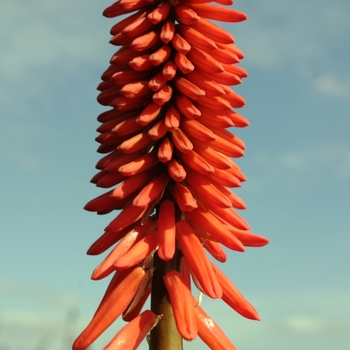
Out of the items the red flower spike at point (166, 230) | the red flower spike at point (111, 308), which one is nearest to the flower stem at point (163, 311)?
the red flower spike at point (111, 308)

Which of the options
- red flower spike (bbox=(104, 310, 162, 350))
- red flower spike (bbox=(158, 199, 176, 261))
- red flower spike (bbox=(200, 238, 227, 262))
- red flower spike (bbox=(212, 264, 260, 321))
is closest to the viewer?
red flower spike (bbox=(104, 310, 162, 350))

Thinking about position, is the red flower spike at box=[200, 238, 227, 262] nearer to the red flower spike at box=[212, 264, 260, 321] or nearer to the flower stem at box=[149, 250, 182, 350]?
the red flower spike at box=[212, 264, 260, 321]

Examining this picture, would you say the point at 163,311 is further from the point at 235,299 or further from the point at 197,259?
the point at 235,299

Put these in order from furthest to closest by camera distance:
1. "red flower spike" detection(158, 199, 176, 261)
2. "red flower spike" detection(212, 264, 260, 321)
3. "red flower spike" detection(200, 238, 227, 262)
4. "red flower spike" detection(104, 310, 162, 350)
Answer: "red flower spike" detection(200, 238, 227, 262)
"red flower spike" detection(212, 264, 260, 321)
"red flower spike" detection(158, 199, 176, 261)
"red flower spike" detection(104, 310, 162, 350)

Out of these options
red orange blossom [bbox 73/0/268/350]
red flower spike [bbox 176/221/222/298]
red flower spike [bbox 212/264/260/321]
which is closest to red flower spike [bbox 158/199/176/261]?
red orange blossom [bbox 73/0/268/350]

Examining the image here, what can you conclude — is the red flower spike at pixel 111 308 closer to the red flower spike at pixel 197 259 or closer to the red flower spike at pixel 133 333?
the red flower spike at pixel 133 333

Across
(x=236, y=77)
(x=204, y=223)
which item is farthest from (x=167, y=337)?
(x=236, y=77)
